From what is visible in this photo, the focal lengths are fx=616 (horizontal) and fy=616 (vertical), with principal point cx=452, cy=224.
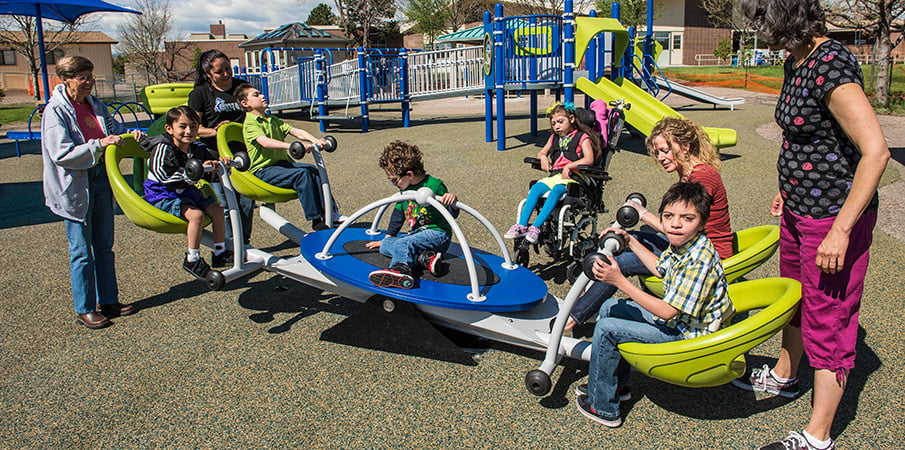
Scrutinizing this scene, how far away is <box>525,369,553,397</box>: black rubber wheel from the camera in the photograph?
3.19m

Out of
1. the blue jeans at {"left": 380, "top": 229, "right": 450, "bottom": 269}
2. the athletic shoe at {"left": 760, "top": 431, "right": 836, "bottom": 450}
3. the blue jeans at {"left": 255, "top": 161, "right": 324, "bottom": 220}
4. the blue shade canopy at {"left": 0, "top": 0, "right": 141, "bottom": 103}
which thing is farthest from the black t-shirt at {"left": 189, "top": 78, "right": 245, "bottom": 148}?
Answer: the blue shade canopy at {"left": 0, "top": 0, "right": 141, "bottom": 103}

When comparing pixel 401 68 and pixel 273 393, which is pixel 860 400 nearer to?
pixel 273 393

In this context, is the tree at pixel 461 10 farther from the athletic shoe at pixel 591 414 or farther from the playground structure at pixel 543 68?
the athletic shoe at pixel 591 414

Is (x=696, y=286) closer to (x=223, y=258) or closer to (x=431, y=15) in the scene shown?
(x=223, y=258)

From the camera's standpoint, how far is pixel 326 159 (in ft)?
39.2

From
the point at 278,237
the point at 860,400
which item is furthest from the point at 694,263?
the point at 278,237

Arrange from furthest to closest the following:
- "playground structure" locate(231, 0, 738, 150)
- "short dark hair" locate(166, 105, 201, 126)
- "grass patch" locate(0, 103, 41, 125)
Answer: "grass patch" locate(0, 103, 41, 125)
"playground structure" locate(231, 0, 738, 150)
"short dark hair" locate(166, 105, 201, 126)

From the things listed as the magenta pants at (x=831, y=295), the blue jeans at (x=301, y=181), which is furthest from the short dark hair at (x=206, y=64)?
the magenta pants at (x=831, y=295)

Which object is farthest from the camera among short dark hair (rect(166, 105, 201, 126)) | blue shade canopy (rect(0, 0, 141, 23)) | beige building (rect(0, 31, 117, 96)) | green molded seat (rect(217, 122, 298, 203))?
beige building (rect(0, 31, 117, 96))

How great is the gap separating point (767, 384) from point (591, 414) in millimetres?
1043

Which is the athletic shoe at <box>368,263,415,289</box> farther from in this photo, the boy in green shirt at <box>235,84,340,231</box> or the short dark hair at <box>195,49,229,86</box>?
the short dark hair at <box>195,49,229,86</box>

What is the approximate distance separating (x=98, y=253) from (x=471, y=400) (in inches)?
121

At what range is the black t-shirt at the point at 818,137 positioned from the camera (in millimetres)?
2492

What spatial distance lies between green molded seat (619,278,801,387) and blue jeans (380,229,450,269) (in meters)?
1.53
